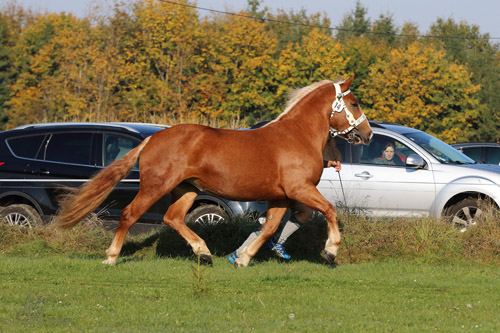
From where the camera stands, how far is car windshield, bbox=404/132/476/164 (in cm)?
1244

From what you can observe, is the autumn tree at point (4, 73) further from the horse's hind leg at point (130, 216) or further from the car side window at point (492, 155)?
the horse's hind leg at point (130, 216)

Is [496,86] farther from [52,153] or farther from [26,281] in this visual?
[26,281]

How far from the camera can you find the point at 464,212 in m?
11.7

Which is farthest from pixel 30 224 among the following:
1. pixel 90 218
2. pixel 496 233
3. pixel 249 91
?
pixel 249 91

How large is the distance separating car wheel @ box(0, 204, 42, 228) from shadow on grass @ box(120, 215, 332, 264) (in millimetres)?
1910

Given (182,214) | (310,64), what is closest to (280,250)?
(182,214)

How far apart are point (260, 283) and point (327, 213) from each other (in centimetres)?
121

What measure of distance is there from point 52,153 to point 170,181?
12.5 feet

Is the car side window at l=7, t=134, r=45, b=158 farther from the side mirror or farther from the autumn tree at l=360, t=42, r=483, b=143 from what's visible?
the autumn tree at l=360, t=42, r=483, b=143

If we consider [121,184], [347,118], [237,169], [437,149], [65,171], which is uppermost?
[347,118]

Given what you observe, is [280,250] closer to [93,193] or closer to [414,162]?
[93,193]

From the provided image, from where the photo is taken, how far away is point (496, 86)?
183 feet

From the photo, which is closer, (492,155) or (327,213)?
(327,213)

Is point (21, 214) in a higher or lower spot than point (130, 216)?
lower
